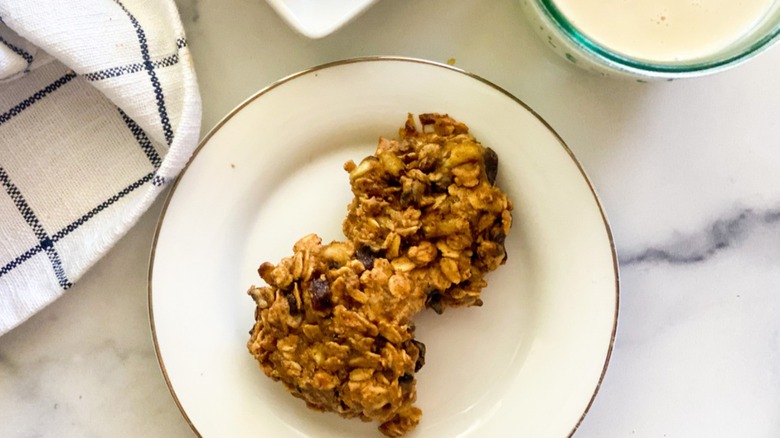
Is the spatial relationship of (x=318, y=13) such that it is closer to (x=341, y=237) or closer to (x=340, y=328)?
Result: (x=341, y=237)

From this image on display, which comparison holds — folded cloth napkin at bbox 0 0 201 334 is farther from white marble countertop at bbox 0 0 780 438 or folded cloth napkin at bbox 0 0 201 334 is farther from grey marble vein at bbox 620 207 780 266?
grey marble vein at bbox 620 207 780 266

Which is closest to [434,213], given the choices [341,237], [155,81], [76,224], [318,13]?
[341,237]

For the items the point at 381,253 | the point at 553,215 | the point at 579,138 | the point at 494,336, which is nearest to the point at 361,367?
the point at 381,253

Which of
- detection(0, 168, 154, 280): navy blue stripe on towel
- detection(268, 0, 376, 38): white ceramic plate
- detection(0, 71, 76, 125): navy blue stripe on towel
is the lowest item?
detection(0, 168, 154, 280): navy blue stripe on towel

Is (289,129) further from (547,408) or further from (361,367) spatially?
(547,408)

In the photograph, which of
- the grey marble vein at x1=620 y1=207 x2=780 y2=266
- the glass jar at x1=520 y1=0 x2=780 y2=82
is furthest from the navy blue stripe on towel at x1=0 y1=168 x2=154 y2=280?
the grey marble vein at x1=620 y1=207 x2=780 y2=266

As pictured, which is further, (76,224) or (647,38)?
(76,224)
